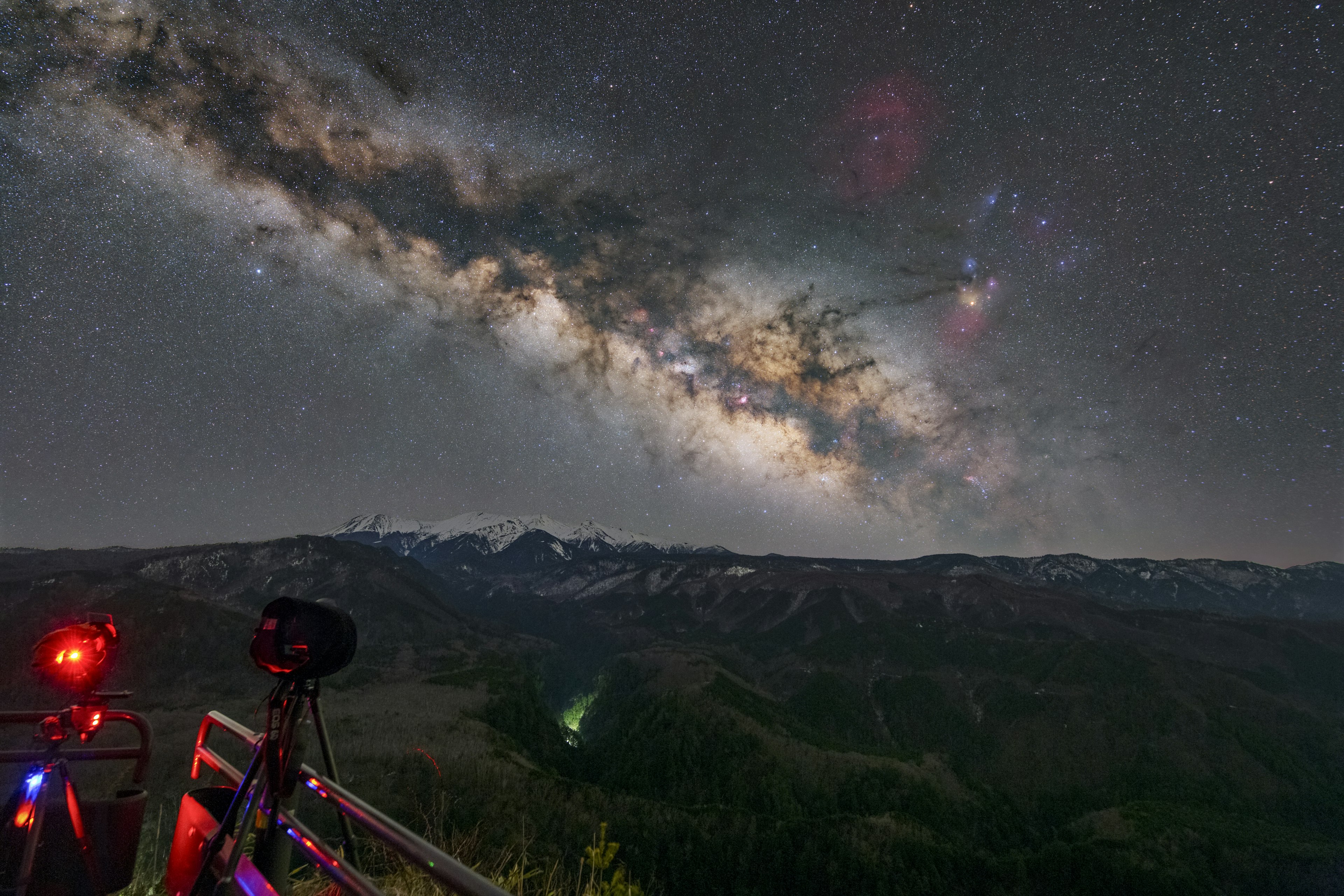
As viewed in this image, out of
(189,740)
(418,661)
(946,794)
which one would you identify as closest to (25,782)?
(189,740)

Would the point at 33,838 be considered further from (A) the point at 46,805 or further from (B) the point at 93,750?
(B) the point at 93,750

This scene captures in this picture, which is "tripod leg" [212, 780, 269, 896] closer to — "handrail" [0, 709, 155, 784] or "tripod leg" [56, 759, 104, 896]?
"handrail" [0, 709, 155, 784]

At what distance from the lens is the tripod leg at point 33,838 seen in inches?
130

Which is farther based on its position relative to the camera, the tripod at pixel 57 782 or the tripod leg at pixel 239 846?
the tripod at pixel 57 782

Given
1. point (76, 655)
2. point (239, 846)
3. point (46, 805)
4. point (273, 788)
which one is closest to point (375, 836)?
point (239, 846)

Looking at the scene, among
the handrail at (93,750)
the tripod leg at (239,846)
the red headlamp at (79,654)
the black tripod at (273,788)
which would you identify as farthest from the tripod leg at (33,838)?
the tripod leg at (239,846)

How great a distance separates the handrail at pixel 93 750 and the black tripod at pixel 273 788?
1.22m

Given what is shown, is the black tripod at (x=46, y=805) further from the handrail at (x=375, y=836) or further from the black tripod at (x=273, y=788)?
the black tripod at (x=273, y=788)

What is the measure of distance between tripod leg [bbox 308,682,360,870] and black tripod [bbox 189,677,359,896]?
0.01 meters

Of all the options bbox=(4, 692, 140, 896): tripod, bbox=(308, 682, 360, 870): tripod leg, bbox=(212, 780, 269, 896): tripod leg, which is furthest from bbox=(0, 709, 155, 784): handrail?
bbox=(212, 780, 269, 896): tripod leg

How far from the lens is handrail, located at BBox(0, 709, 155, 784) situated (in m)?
3.48

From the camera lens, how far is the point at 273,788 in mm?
2689

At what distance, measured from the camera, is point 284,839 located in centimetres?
267

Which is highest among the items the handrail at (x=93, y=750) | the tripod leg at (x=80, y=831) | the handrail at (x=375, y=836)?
the handrail at (x=375, y=836)
